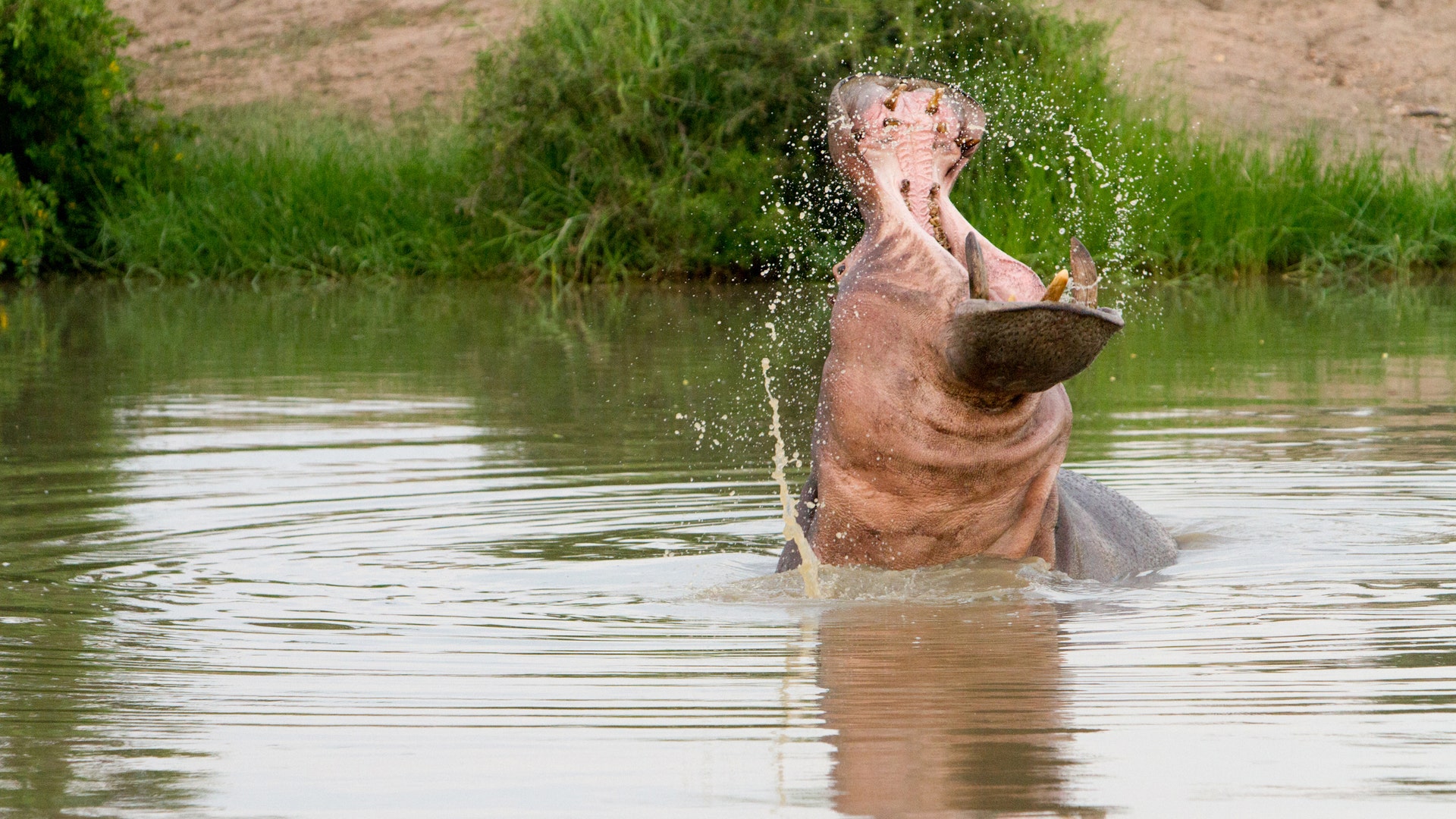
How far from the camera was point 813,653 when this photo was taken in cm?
375

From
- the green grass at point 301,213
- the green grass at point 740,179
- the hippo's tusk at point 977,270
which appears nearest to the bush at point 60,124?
the green grass at point 301,213

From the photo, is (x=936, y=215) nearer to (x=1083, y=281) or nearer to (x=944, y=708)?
(x=1083, y=281)

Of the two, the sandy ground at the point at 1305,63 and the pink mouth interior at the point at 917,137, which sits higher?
the pink mouth interior at the point at 917,137

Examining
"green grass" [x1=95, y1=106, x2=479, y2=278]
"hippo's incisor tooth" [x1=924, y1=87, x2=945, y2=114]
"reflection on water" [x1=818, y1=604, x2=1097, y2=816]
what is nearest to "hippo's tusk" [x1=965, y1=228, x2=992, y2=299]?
"hippo's incisor tooth" [x1=924, y1=87, x2=945, y2=114]

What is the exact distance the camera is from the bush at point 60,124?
16.2 m

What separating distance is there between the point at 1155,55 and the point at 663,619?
15.3 metres

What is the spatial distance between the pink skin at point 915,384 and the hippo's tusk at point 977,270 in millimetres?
64

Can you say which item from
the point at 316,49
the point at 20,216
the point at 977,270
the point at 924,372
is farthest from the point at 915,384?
the point at 316,49

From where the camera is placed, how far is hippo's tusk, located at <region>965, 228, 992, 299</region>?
137 inches

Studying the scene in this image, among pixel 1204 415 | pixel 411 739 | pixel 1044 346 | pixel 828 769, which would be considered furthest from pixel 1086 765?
pixel 1204 415

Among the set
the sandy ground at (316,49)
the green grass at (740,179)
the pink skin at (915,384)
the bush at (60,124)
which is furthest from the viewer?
the sandy ground at (316,49)

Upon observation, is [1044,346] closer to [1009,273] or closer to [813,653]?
[1009,273]

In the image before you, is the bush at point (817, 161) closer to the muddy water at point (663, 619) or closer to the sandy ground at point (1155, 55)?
the sandy ground at point (1155, 55)

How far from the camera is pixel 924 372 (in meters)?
3.62
